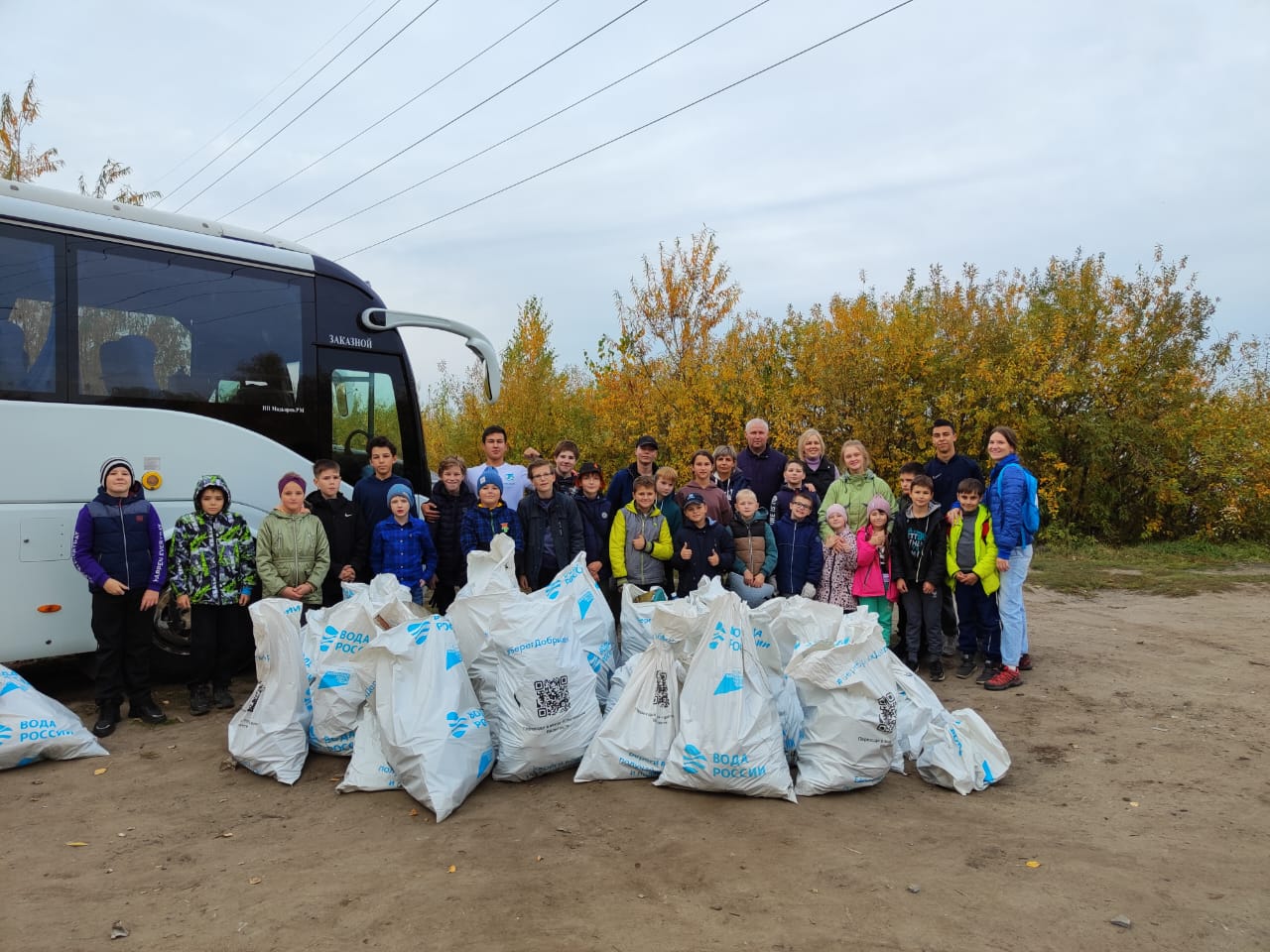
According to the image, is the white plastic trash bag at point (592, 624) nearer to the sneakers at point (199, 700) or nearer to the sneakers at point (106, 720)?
the sneakers at point (199, 700)

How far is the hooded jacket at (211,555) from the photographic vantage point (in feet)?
18.0

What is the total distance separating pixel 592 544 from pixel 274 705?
2572 mm

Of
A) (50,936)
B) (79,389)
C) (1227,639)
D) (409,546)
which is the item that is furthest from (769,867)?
(1227,639)

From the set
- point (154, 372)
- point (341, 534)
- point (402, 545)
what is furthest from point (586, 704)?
point (154, 372)

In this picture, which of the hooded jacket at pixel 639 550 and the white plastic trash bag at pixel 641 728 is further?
the hooded jacket at pixel 639 550

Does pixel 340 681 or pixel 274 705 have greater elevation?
pixel 340 681

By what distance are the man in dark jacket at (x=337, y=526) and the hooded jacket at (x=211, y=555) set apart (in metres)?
0.56

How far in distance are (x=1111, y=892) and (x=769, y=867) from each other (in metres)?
1.22

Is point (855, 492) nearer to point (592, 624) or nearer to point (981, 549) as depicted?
point (981, 549)

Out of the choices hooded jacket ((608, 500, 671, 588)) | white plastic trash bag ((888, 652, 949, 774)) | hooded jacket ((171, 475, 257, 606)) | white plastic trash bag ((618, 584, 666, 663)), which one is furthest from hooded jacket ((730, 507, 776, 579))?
hooded jacket ((171, 475, 257, 606))

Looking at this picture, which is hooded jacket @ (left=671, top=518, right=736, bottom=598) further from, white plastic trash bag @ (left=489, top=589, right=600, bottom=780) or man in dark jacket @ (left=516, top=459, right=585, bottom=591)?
white plastic trash bag @ (left=489, top=589, right=600, bottom=780)

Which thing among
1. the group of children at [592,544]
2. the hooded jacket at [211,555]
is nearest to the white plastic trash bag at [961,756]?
the group of children at [592,544]

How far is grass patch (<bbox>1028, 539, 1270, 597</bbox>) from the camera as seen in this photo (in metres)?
10.5

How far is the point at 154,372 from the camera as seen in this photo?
5.88 metres
